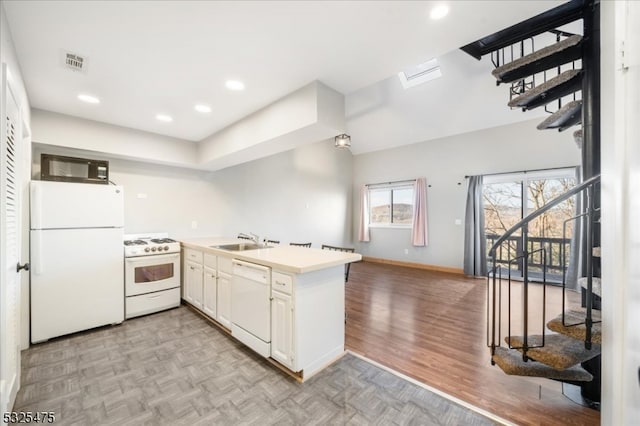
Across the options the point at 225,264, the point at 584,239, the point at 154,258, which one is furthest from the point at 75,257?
the point at 584,239

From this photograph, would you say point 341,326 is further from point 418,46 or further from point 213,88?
point 213,88

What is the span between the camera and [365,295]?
13.9 ft

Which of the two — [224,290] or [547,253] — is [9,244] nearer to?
[224,290]

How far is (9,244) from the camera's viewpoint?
5.11 feet

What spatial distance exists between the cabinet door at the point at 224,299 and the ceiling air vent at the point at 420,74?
14.6ft

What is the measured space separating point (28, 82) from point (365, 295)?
4.67 m

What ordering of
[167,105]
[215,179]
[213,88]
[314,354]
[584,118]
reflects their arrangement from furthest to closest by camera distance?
[215,179] → [167,105] → [213,88] → [314,354] → [584,118]

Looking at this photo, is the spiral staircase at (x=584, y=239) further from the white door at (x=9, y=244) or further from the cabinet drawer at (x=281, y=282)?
the white door at (x=9, y=244)

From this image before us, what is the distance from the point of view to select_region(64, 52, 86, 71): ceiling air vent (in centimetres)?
193

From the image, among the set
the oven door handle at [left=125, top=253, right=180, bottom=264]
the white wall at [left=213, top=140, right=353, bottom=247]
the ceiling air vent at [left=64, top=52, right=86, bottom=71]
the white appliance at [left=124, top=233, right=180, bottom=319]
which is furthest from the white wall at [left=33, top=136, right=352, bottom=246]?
the ceiling air vent at [left=64, top=52, right=86, bottom=71]

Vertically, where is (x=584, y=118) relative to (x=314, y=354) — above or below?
above

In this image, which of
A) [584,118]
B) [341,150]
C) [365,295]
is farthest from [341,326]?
[341,150]

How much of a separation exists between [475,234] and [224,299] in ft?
16.8

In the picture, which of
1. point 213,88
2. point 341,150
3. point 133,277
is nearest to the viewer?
point 213,88
